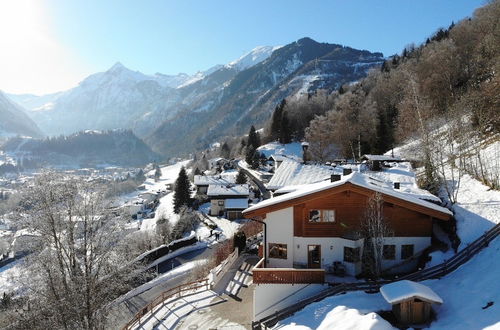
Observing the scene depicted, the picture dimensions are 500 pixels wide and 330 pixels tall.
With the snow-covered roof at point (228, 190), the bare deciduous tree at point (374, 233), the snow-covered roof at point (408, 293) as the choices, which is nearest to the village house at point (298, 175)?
the bare deciduous tree at point (374, 233)

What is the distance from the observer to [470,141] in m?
27.5

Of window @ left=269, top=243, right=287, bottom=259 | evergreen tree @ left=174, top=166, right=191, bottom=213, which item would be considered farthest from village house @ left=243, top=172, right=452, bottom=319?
evergreen tree @ left=174, top=166, right=191, bottom=213

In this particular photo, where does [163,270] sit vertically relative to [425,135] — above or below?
below

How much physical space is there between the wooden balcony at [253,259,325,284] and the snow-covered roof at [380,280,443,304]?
4.42 m

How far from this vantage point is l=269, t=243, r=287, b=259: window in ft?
69.1

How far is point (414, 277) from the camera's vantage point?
1697 cm

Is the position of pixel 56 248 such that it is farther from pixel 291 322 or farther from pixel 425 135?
pixel 425 135

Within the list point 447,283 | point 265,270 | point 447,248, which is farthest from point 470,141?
point 265,270

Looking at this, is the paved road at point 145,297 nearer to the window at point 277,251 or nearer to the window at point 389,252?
the window at point 277,251

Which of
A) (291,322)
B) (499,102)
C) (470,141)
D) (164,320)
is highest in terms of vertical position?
(499,102)

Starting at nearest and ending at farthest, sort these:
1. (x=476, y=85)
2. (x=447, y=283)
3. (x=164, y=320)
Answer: (x=447, y=283) → (x=164, y=320) → (x=476, y=85)

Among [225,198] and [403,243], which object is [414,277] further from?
A: [225,198]

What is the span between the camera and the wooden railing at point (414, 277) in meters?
16.8

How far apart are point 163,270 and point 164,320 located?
1750 cm
